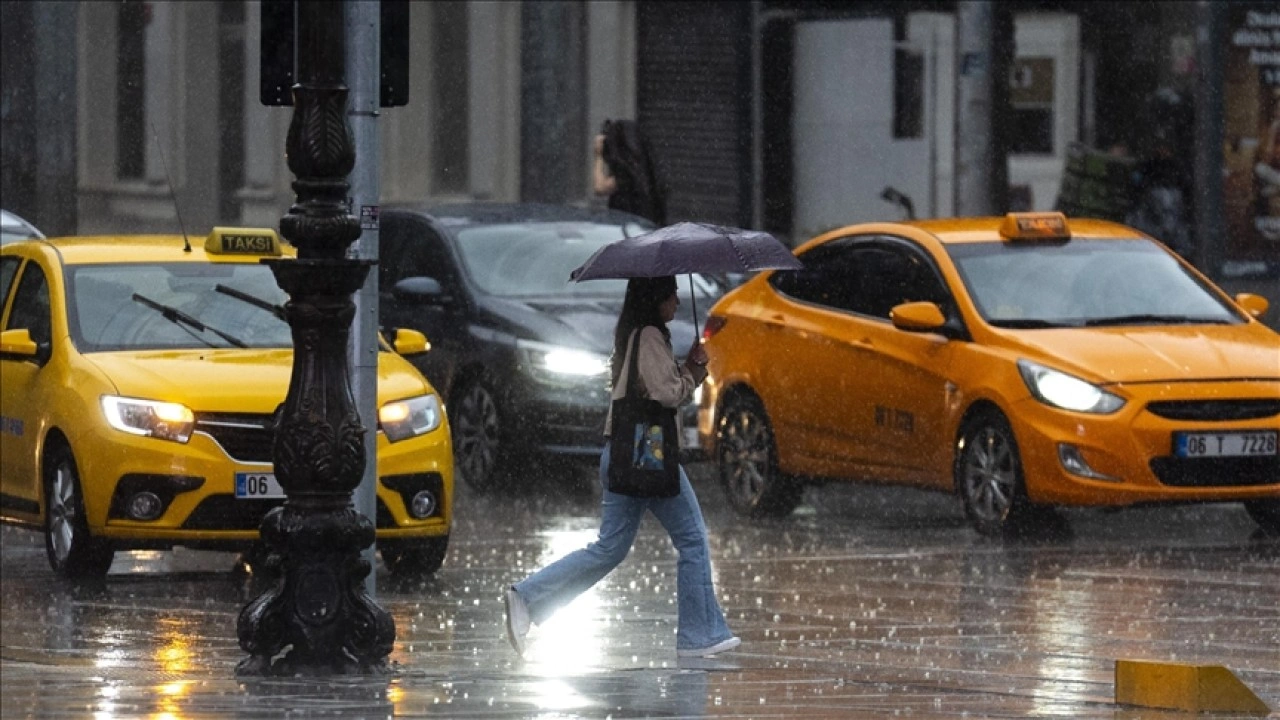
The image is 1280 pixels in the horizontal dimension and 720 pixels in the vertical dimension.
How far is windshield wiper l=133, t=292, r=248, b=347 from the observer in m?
14.5

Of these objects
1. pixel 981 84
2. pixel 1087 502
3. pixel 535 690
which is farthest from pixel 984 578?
pixel 981 84

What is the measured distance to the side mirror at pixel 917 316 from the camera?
15.9m

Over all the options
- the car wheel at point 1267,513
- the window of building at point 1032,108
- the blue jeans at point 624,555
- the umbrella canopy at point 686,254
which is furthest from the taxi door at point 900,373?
the window of building at point 1032,108

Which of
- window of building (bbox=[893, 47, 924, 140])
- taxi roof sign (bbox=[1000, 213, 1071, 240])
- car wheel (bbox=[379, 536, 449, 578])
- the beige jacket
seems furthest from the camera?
window of building (bbox=[893, 47, 924, 140])

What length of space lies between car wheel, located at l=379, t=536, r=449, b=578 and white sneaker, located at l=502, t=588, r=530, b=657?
2.73 m

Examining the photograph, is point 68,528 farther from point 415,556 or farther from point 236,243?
point 236,243

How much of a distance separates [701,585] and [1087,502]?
4312 millimetres

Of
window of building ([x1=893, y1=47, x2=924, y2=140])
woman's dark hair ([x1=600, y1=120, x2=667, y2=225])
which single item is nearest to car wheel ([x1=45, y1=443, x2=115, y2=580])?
woman's dark hair ([x1=600, y1=120, x2=667, y2=225])

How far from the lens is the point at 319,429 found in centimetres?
1024

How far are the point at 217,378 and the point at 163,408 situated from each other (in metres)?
0.30

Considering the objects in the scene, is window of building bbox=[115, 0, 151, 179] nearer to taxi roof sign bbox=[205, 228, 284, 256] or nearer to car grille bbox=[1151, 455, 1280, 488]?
taxi roof sign bbox=[205, 228, 284, 256]

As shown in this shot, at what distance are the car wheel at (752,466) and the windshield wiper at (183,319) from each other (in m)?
3.58

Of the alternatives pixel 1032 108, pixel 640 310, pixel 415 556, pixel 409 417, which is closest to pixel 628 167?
pixel 409 417

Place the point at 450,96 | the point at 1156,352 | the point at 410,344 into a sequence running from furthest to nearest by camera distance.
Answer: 1. the point at 450,96
2. the point at 1156,352
3. the point at 410,344
